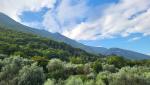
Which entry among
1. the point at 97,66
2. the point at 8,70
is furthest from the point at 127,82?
the point at 97,66

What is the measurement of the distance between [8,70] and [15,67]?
3.45 meters

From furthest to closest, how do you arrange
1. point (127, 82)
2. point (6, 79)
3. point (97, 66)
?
point (97, 66)
point (6, 79)
point (127, 82)

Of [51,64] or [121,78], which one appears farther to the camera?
[51,64]

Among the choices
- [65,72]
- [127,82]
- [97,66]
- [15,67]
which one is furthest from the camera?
[97,66]

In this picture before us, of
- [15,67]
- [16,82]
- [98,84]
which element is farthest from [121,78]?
[15,67]

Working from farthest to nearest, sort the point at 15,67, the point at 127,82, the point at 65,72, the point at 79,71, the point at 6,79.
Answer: the point at 79,71, the point at 65,72, the point at 15,67, the point at 6,79, the point at 127,82

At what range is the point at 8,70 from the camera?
68375mm

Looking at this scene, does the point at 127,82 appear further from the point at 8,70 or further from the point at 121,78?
the point at 8,70

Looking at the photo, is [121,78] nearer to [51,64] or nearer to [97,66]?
[51,64]

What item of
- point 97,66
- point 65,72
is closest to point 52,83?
point 65,72

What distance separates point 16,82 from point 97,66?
123ft

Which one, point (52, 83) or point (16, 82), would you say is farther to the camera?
point (16, 82)

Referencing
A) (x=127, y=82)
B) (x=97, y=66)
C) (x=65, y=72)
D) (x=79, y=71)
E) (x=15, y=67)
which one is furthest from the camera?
(x=97, y=66)

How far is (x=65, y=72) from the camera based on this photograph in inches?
3066
